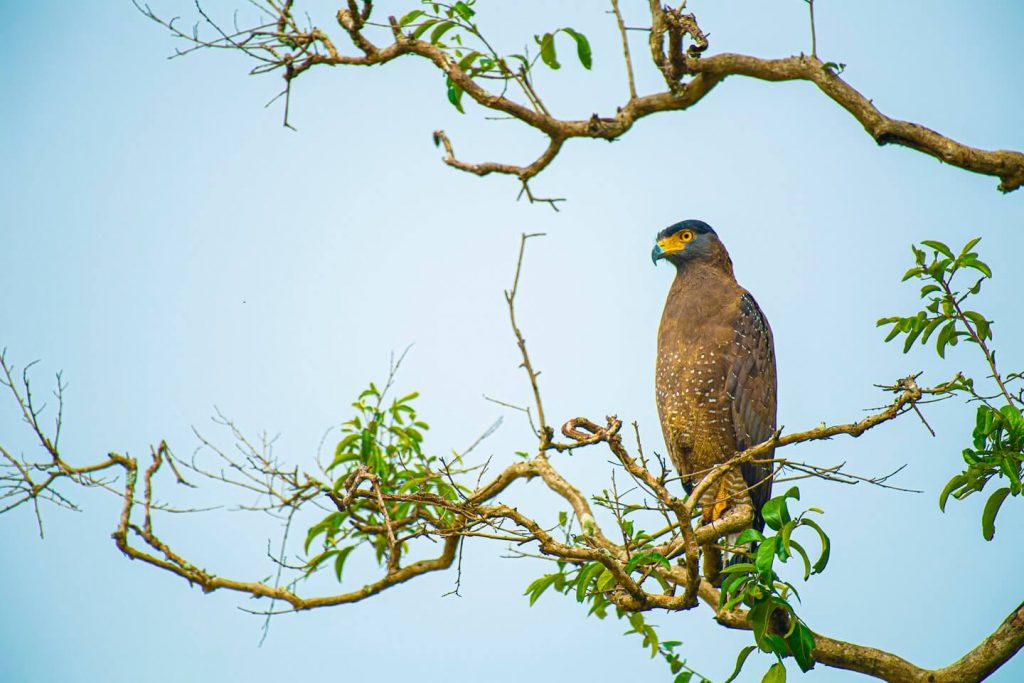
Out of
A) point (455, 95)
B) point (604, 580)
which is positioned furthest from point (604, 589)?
point (455, 95)

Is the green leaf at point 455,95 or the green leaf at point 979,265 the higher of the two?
the green leaf at point 455,95

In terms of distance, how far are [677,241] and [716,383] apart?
0.91m

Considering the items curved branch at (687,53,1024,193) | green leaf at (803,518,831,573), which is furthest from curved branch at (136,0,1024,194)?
green leaf at (803,518,831,573)

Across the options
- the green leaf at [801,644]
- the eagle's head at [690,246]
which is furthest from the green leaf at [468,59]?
the green leaf at [801,644]

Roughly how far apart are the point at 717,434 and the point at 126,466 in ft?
8.90

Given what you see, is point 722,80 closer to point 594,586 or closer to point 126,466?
point 594,586

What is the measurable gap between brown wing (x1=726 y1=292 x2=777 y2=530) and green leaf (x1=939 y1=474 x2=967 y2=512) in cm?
135

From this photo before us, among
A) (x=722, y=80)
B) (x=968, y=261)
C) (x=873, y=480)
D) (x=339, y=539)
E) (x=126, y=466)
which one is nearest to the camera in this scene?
(x=873, y=480)

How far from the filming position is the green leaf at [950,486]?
3.54m

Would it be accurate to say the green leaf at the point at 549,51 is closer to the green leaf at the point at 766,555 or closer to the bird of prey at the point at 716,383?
the bird of prey at the point at 716,383

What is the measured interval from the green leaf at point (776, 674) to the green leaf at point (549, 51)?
2.36 meters

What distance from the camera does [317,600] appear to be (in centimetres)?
466

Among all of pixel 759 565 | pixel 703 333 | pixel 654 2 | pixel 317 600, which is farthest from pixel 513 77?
pixel 317 600

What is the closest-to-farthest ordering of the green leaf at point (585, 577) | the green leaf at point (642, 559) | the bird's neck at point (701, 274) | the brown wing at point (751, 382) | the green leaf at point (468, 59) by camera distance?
the green leaf at point (642, 559) < the green leaf at point (585, 577) < the green leaf at point (468, 59) < the brown wing at point (751, 382) < the bird's neck at point (701, 274)
